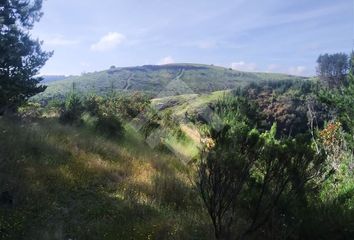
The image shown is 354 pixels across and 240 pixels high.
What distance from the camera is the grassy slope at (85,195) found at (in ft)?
20.7

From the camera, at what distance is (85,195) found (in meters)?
8.13

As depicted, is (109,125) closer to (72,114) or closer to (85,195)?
(72,114)

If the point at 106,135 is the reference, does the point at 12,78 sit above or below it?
above

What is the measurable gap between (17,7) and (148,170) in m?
12.7

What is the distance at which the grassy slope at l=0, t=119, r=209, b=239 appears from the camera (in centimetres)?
630

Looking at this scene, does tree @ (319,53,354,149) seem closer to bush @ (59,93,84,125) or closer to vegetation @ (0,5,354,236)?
vegetation @ (0,5,354,236)

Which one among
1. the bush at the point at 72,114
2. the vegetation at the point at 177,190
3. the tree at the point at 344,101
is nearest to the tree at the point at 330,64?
the tree at the point at 344,101

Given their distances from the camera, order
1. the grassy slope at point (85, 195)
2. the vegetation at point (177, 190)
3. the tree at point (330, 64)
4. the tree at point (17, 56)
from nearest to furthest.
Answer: the vegetation at point (177, 190)
the grassy slope at point (85, 195)
the tree at point (17, 56)
the tree at point (330, 64)

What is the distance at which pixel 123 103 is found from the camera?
2362 cm

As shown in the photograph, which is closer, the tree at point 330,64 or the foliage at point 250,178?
the foliage at point 250,178

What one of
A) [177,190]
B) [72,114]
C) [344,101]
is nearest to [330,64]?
[344,101]

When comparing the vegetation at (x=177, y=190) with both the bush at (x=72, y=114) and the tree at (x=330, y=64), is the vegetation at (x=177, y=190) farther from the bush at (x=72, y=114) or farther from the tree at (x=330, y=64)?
the tree at (x=330, y=64)

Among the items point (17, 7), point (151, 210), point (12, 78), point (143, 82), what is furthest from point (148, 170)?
point (143, 82)

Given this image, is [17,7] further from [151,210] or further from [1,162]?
[151,210]
